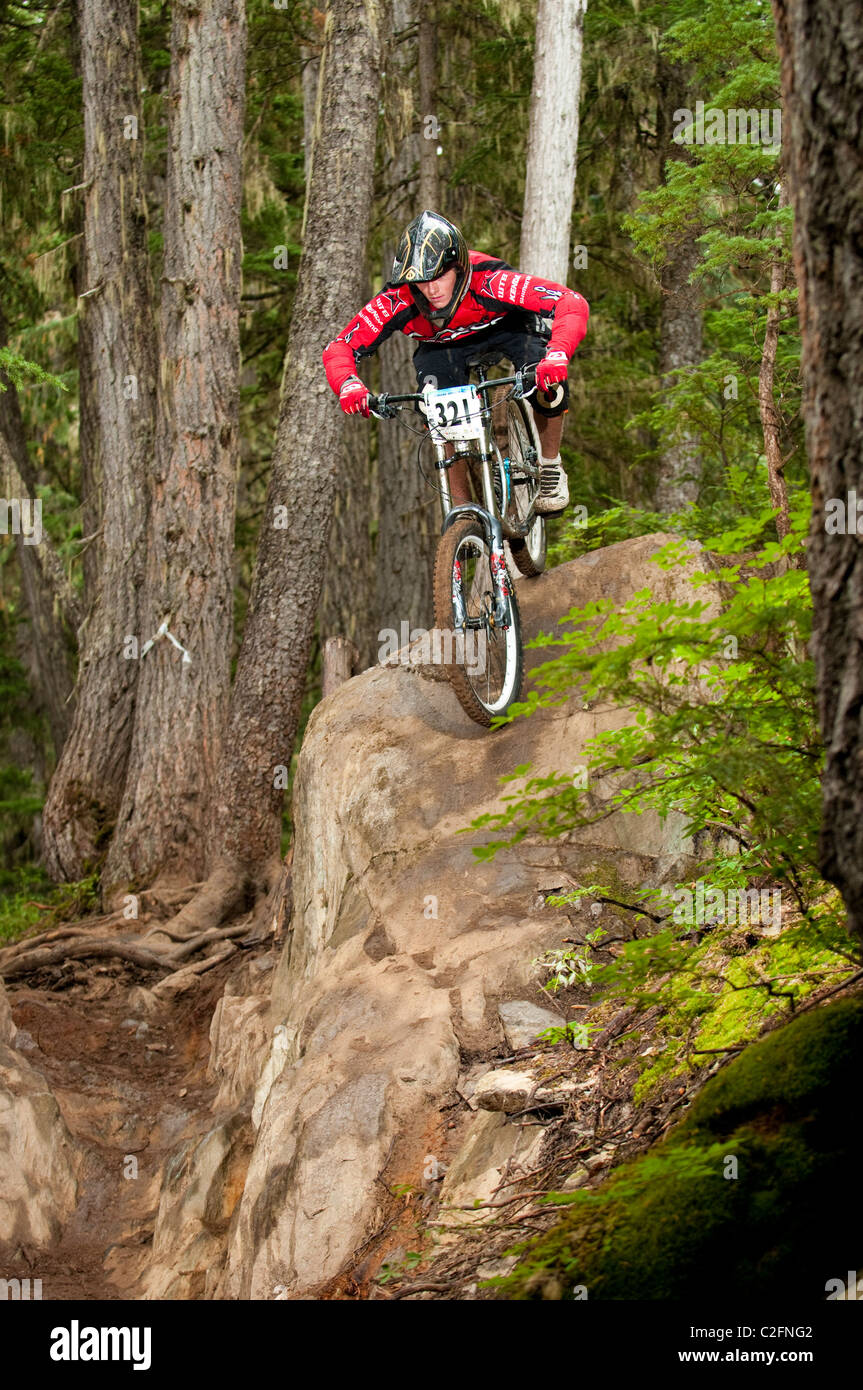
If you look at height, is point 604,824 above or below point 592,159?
below

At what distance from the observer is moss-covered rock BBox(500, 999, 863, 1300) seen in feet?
10.0

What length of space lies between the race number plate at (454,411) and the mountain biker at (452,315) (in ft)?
0.72

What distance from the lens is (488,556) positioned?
20.8ft

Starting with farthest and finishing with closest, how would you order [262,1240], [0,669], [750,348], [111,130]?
1. [0,669]
2. [111,130]
3. [750,348]
4. [262,1240]

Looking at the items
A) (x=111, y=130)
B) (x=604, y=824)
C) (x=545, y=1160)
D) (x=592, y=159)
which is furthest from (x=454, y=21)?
(x=545, y=1160)

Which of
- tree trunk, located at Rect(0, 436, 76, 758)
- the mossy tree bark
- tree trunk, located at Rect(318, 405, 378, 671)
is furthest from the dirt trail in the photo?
tree trunk, located at Rect(0, 436, 76, 758)

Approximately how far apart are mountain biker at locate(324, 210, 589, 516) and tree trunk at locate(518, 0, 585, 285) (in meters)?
3.86

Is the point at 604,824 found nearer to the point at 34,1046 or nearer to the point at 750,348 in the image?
the point at 34,1046

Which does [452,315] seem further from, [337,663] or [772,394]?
[337,663]

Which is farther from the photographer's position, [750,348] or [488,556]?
[750,348]

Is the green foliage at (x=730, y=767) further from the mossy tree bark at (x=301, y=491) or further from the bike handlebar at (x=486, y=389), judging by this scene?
the mossy tree bark at (x=301, y=491)

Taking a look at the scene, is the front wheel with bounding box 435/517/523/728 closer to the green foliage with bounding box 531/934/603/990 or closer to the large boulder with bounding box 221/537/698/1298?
the large boulder with bounding box 221/537/698/1298

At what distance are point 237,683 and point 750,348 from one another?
183 inches
